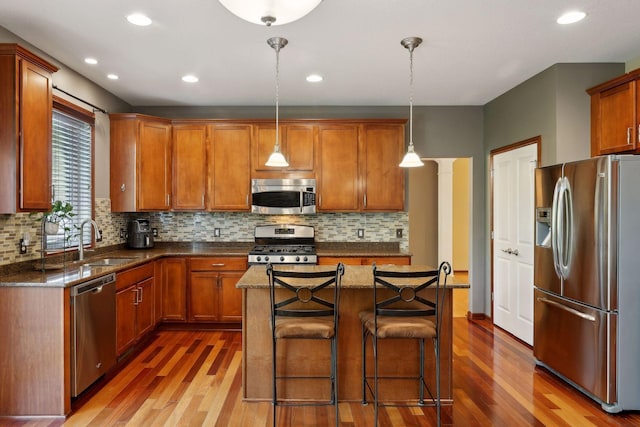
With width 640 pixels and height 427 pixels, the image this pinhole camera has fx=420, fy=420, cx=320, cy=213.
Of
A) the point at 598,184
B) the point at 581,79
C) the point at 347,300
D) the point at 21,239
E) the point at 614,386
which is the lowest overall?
the point at 614,386

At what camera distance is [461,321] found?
16.9ft

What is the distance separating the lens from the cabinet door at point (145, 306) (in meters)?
4.04

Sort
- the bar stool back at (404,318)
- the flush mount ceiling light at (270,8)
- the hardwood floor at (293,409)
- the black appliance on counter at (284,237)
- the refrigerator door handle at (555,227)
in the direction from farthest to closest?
the black appliance on counter at (284,237), the refrigerator door handle at (555,227), the hardwood floor at (293,409), the bar stool back at (404,318), the flush mount ceiling light at (270,8)

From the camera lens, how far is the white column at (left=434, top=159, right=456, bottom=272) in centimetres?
743

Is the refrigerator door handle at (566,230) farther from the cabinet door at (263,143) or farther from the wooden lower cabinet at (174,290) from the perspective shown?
the wooden lower cabinet at (174,290)

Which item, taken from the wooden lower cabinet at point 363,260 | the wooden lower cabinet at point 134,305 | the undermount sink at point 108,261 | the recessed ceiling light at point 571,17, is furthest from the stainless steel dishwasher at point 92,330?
the recessed ceiling light at point 571,17

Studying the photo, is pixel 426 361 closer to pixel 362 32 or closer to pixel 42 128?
pixel 362 32

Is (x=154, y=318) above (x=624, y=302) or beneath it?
beneath

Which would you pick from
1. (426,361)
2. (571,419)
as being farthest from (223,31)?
(571,419)

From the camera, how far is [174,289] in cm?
470

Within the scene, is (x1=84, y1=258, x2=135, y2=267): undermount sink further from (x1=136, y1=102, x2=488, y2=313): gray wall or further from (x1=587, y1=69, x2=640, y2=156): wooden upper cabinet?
(x1=587, y1=69, x2=640, y2=156): wooden upper cabinet

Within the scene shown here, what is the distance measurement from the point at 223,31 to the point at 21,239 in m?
2.20

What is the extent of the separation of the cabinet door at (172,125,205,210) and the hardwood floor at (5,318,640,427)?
178cm

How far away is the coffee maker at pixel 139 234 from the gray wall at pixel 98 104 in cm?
47
